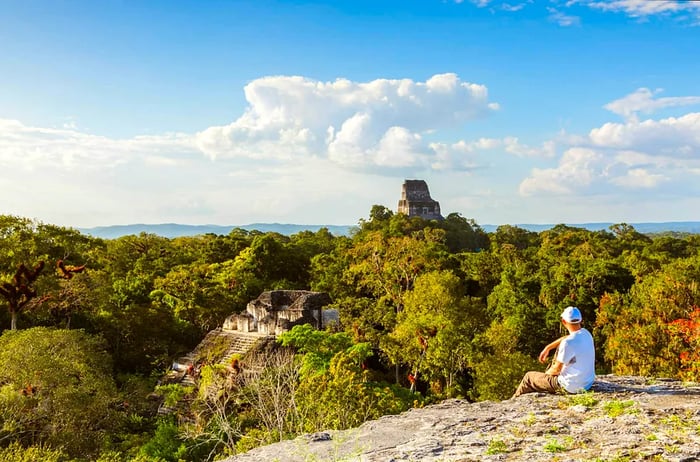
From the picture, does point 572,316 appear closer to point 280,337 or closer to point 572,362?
point 572,362

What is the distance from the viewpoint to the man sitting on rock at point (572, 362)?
20.6 feet

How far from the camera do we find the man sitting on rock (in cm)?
627

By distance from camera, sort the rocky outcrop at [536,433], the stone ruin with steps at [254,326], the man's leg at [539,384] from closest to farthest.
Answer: the rocky outcrop at [536,433], the man's leg at [539,384], the stone ruin with steps at [254,326]

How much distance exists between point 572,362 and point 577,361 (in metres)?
0.06

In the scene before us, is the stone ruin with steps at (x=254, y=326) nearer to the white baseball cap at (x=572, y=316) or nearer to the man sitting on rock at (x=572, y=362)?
the man sitting on rock at (x=572, y=362)

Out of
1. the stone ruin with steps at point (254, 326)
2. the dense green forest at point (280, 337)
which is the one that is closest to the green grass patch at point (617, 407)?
the dense green forest at point (280, 337)

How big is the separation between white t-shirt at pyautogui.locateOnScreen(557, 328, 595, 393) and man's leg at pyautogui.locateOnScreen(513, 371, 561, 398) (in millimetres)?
94

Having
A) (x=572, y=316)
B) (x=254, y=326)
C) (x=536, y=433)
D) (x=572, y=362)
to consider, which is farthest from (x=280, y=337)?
(x=536, y=433)

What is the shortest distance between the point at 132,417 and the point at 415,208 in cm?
7461

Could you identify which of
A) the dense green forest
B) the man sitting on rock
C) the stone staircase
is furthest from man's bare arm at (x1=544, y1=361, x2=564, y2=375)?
the stone staircase

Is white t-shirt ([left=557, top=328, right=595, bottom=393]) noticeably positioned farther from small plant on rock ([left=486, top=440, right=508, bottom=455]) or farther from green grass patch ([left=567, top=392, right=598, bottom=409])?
small plant on rock ([left=486, top=440, right=508, bottom=455])

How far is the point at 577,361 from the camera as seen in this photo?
21.0 ft

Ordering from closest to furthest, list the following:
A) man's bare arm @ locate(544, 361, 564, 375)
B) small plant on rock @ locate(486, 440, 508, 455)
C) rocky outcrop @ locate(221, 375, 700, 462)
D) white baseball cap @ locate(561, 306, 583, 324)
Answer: rocky outcrop @ locate(221, 375, 700, 462), small plant on rock @ locate(486, 440, 508, 455), white baseball cap @ locate(561, 306, 583, 324), man's bare arm @ locate(544, 361, 564, 375)

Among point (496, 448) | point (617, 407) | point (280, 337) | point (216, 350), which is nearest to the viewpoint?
point (496, 448)
